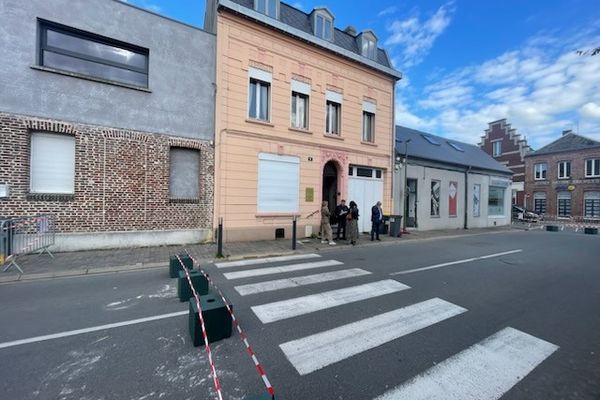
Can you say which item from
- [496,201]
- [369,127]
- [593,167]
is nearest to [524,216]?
[593,167]

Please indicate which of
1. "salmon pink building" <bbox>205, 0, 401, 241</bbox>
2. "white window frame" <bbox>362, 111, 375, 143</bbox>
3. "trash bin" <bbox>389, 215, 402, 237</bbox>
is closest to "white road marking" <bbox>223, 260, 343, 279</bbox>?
"salmon pink building" <bbox>205, 0, 401, 241</bbox>

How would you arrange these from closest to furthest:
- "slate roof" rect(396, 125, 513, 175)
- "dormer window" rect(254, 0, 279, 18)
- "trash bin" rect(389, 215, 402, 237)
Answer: "dormer window" rect(254, 0, 279, 18)
"trash bin" rect(389, 215, 402, 237)
"slate roof" rect(396, 125, 513, 175)

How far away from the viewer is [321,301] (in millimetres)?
4586

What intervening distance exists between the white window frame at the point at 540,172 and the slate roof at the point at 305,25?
94.3 feet

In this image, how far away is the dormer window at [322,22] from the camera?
1216cm

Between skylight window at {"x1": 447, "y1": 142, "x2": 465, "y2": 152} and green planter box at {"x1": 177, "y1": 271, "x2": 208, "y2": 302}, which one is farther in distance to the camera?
skylight window at {"x1": 447, "y1": 142, "x2": 465, "y2": 152}

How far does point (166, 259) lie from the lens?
288 inches

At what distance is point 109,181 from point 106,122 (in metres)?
1.83

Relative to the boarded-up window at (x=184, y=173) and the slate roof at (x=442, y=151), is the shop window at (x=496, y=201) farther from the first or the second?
the boarded-up window at (x=184, y=173)

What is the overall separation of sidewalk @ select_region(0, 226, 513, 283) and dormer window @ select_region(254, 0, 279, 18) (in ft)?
29.7

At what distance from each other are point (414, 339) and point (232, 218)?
Answer: 7.84m

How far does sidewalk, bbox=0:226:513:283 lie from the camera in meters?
6.06

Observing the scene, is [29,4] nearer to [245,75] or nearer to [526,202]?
[245,75]

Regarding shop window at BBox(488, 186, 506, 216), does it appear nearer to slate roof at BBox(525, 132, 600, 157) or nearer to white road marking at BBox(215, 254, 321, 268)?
slate roof at BBox(525, 132, 600, 157)
